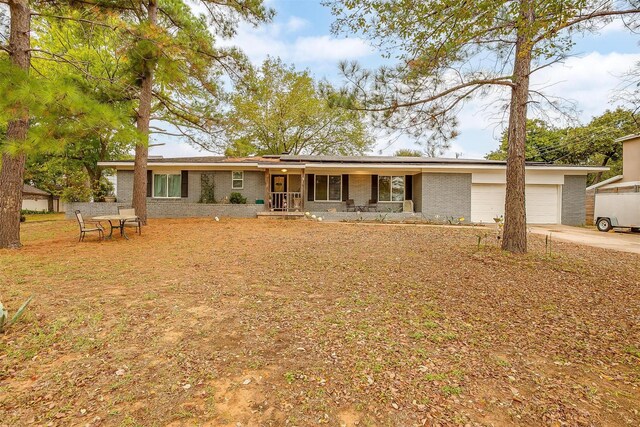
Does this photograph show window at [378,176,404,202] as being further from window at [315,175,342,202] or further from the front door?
the front door

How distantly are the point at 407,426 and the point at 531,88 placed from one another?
7179mm

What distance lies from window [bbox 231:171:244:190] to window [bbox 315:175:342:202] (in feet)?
13.2

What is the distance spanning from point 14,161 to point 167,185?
9.27m

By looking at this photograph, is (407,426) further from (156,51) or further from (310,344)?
(156,51)

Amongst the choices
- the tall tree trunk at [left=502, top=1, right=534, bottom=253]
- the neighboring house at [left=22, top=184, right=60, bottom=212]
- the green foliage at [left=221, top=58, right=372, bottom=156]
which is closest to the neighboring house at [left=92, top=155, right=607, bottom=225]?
the green foliage at [left=221, top=58, right=372, bottom=156]

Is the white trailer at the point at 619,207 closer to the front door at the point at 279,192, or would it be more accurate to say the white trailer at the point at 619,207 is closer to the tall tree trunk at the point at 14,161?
the front door at the point at 279,192

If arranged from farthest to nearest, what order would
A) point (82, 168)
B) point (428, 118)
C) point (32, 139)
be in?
point (82, 168)
point (428, 118)
point (32, 139)

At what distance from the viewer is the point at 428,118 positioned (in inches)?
263

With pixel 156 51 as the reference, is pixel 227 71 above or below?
above

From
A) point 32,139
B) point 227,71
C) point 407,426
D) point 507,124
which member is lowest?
point 407,426

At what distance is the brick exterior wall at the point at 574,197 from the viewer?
49.5 ft

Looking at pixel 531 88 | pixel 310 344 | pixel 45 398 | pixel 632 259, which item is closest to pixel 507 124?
pixel 531 88

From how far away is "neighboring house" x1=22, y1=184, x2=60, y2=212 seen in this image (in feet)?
87.8

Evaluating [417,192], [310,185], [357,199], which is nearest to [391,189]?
[417,192]
